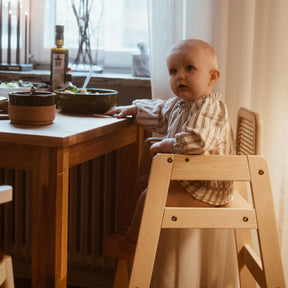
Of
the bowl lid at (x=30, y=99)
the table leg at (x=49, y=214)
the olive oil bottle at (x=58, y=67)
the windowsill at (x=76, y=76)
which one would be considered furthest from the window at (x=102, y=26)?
the table leg at (x=49, y=214)

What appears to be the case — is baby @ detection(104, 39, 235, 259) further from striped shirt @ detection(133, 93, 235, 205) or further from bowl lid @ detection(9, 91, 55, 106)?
bowl lid @ detection(9, 91, 55, 106)

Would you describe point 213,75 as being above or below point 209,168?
above

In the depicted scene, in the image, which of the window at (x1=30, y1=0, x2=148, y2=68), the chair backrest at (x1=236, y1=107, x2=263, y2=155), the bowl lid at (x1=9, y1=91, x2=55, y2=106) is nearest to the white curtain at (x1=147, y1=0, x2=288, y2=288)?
the chair backrest at (x1=236, y1=107, x2=263, y2=155)

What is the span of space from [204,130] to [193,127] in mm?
29

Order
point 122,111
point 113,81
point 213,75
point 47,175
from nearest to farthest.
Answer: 1. point 47,175
2. point 213,75
3. point 122,111
4. point 113,81

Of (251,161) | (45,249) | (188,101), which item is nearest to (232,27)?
(188,101)

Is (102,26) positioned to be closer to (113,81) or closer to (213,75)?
(113,81)

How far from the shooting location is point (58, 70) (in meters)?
1.82

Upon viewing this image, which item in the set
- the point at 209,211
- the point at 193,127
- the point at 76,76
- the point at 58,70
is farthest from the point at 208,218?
the point at 76,76

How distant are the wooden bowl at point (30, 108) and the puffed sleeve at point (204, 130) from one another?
0.35 metres

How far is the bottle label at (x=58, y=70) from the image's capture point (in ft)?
5.98

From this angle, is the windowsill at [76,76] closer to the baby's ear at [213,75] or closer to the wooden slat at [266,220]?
the baby's ear at [213,75]

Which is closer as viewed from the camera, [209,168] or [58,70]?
[209,168]

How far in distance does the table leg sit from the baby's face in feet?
1.27
